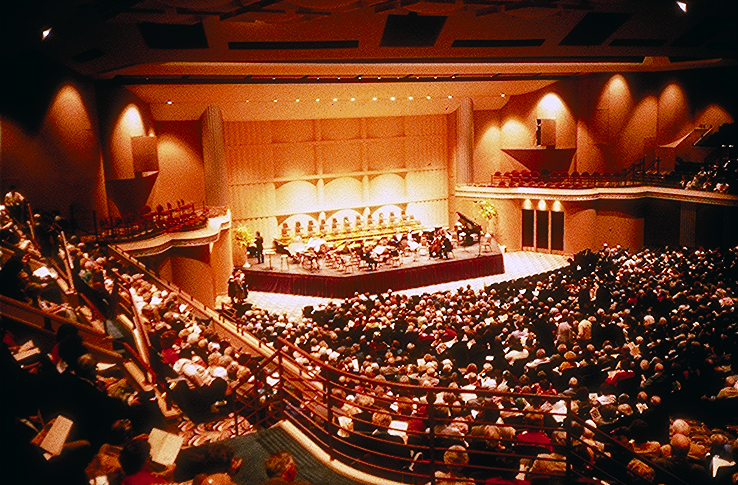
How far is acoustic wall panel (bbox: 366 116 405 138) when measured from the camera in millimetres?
24094

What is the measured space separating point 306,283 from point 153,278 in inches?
241

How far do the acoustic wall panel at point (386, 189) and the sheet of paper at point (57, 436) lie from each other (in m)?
20.4

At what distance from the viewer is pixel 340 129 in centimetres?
2366

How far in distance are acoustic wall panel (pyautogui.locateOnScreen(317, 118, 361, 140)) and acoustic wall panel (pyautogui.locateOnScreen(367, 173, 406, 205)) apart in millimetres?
1885

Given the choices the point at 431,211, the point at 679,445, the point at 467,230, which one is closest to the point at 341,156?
the point at 431,211

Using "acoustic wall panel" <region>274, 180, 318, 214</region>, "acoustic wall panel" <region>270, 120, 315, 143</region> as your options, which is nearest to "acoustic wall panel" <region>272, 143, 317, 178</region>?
"acoustic wall panel" <region>270, 120, 315, 143</region>

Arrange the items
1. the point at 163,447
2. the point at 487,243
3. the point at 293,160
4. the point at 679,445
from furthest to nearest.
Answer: the point at 293,160, the point at 487,243, the point at 679,445, the point at 163,447

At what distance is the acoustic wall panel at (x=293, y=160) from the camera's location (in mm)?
22641

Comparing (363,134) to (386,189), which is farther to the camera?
(386,189)

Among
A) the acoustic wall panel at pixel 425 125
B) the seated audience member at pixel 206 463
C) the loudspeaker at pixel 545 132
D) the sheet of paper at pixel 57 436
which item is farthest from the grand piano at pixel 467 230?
the sheet of paper at pixel 57 436

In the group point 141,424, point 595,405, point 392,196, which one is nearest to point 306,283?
point 392,196

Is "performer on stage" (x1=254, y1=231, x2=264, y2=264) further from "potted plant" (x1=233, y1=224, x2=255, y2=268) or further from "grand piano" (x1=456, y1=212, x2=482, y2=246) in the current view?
"grand piano" (x1=456, y1=212, x2=482, y2=246)

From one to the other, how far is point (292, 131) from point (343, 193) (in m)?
3.02

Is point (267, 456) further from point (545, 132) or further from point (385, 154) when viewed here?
point (545, 132)
